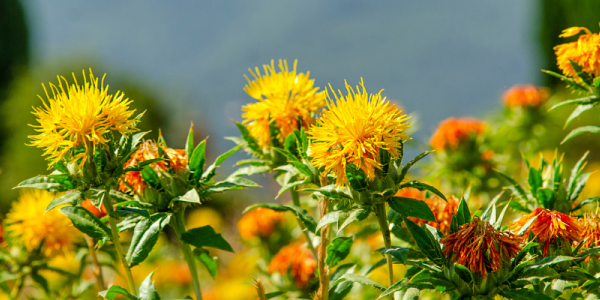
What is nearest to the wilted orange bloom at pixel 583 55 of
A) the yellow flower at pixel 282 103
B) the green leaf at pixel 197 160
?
the yellow flower at pixel 282 103

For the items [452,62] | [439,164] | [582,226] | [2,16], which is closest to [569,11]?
[439,164]

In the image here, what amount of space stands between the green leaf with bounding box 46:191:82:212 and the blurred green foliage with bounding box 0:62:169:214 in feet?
36.7

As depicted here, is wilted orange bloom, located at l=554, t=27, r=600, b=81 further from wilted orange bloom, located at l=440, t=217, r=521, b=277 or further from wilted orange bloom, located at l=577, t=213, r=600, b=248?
wilted orange bloom, located at l=440, t=217, r=521, b=277

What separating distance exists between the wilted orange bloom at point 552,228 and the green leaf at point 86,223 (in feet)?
3.04

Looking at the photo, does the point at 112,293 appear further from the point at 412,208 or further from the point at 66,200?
the point at 412,208

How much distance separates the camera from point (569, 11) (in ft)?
32.0

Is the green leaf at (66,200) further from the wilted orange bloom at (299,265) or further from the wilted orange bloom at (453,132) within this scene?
the wilted orange bloom at (453,132)

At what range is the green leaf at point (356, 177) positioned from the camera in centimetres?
94

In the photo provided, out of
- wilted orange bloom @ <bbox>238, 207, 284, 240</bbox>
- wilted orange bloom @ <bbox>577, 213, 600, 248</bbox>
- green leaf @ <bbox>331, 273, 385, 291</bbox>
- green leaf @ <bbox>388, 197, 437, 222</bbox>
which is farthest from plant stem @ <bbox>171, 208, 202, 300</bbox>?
wilted orange bloom @ <bbox>238, 207, 284, 240</bbox>

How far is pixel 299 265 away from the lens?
1736 mm

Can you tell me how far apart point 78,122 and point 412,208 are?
0.73 metres

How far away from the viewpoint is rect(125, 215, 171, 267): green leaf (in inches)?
40.8

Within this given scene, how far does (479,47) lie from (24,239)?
23395 mm

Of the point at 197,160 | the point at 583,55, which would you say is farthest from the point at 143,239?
the point at 583,55
